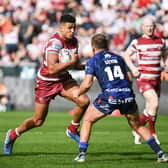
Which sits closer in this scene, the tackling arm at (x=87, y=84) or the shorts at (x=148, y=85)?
the tackling arm at (x=87, y=84)

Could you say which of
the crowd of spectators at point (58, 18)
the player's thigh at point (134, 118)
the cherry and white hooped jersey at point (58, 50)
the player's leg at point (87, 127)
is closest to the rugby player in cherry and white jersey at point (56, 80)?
A: the cherry and white hooped jersey at point (58, 50)

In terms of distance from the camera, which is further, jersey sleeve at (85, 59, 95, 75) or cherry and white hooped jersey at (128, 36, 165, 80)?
cherry and white hooped jersey at (128, 36, 165, 80)

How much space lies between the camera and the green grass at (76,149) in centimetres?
1171

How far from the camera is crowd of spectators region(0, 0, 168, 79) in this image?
2594 centimetres

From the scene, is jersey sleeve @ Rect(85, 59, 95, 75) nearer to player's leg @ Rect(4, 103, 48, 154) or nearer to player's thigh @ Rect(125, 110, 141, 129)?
player's thigh @ Rect(125, 110, 141, 129)

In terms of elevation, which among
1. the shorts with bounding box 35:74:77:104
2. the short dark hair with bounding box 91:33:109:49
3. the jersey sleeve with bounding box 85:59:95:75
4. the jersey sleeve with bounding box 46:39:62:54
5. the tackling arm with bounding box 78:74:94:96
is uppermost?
the short dark hair with bounding box 91:33:109:49

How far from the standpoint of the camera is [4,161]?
1204 cm

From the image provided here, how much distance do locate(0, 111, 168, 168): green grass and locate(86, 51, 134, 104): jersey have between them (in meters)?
1.01

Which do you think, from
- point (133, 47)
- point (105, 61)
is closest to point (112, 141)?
point (133, 47)

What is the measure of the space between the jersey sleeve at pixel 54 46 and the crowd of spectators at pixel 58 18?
488 inches

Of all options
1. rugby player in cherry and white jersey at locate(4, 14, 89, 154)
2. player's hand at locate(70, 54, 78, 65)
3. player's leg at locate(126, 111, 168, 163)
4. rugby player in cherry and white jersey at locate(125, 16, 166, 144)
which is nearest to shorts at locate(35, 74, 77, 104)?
rugby player in cherry and white jersey at locate(4, 14, 89, 154)

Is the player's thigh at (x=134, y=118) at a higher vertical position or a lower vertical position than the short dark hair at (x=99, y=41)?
lower

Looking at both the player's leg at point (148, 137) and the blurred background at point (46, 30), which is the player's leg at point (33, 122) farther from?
the blurred background at point (46, 30)

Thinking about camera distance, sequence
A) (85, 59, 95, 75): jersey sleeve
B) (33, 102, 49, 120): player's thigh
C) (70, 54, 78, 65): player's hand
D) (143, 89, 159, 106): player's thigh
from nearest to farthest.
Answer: (85, 59, 95, 75): jersey sleeve < (70, 54, 78, 65): player's hand < (33, 102, 49, 120): player's thigh < (143, 89, 159, 106): player's thigh
